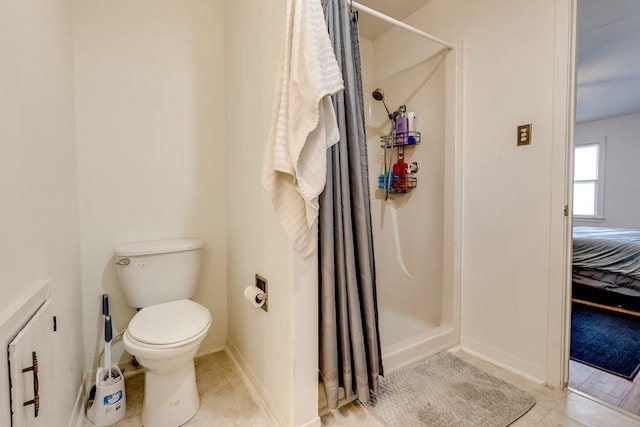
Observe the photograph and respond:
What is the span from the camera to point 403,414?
128 centimetres

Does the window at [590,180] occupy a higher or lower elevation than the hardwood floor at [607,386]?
higher

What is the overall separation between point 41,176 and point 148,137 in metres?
0.74

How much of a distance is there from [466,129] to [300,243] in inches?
55.3

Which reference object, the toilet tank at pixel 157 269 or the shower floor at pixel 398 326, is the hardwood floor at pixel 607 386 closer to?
the shower floor at pixel 398 326

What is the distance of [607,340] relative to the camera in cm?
199

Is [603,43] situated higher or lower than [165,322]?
higher

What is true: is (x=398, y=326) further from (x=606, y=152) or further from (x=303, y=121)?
(x=606, y=152)

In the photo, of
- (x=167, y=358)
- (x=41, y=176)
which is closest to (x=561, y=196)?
(x=167, y=358)

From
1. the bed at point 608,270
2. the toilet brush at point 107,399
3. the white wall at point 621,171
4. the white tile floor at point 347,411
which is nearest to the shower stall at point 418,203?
the white tile floor at point 347,411

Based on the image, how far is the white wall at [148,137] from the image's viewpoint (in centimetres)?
151

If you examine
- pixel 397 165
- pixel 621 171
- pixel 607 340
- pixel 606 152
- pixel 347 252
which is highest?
pixel 606 152

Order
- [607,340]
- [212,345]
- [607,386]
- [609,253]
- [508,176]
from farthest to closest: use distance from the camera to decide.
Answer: [609,253], [607,340], [212,345], [508,176], [607,386]

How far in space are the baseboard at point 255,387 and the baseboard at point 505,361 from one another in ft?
4.12

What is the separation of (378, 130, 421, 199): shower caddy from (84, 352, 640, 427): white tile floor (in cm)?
130
